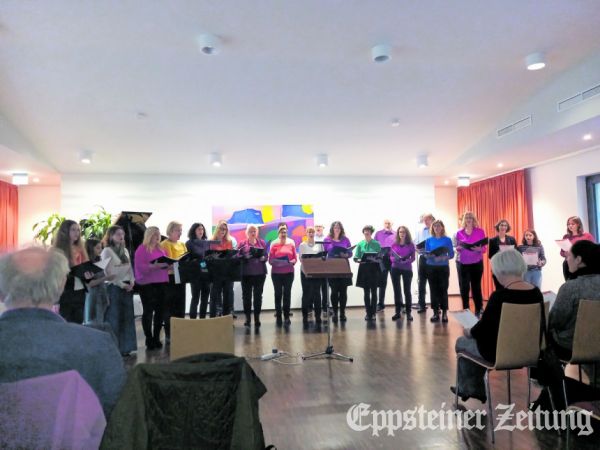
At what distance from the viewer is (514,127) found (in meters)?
6.28

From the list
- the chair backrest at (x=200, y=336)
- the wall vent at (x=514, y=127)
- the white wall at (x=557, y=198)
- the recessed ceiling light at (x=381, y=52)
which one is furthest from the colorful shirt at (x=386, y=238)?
the chair backrest at (x=200, y=336)

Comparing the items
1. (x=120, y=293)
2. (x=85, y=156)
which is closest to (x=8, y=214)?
(x=85, y=156)

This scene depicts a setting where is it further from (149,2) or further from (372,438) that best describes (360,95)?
(372,438)

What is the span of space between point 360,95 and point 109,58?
2.95m

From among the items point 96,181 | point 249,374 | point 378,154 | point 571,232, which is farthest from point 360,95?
point 96,181

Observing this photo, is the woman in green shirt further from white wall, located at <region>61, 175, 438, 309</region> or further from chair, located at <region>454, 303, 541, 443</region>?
chair, located at <region>454, 303, 541, 443</region>

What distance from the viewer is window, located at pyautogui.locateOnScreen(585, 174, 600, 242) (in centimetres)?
684

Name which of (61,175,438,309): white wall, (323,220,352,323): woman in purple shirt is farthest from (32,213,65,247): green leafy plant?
(323,220,352,323): woman in purple shirt

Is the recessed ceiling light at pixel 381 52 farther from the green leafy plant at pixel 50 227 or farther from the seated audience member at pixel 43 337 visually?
the green leafy plant at pixel 50 227

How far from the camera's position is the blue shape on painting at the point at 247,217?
852 centimetres

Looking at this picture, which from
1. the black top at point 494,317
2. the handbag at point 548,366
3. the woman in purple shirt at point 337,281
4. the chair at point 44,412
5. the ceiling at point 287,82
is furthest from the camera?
the woman in purple shirt at point 337,281

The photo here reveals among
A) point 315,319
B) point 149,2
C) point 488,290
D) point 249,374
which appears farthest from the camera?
point 488,290

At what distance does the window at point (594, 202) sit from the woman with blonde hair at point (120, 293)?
673cm

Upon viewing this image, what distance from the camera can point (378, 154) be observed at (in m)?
7.62
